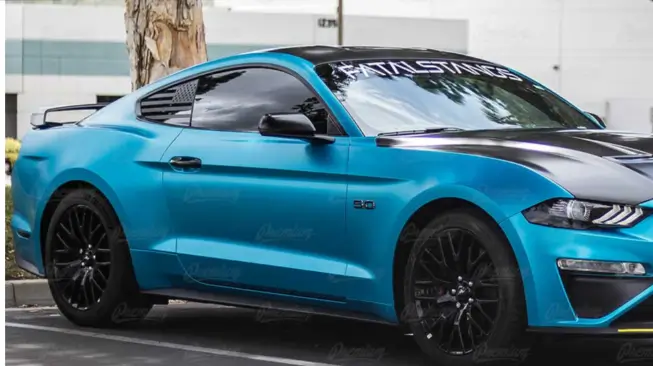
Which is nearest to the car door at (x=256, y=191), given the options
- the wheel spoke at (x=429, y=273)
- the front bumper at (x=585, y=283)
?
the wheel spoke at (x=429, y=273)

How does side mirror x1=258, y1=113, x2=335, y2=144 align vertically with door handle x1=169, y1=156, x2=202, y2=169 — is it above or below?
above

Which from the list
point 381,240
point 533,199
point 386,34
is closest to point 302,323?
point 381,240

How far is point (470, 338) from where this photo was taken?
550cm

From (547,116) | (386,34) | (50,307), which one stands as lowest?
(50,307)

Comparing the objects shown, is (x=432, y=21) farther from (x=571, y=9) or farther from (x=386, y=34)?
(x=571, y=9)

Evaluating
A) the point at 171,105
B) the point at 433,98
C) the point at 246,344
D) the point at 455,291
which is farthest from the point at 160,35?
the point at 455,291

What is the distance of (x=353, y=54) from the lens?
6762 millimetres

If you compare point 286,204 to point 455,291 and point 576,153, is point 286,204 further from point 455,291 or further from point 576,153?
point 576,153

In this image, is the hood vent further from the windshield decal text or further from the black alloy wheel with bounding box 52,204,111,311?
the black alloy wheel with bounding box 52,204,111,311

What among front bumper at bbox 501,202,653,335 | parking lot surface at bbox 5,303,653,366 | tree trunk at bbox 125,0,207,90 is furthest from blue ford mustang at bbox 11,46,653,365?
tree trunk at bbox 125,0,207,90

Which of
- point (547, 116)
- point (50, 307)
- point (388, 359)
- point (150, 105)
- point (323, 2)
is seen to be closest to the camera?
point (388, 359)

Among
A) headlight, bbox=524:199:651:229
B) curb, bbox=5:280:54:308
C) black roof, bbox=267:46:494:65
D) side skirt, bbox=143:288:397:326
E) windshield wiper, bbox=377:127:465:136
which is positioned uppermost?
black roof, bbox=267:46:494:65

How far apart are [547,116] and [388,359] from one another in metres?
1.59

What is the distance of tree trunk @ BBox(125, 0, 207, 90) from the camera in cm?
1169
